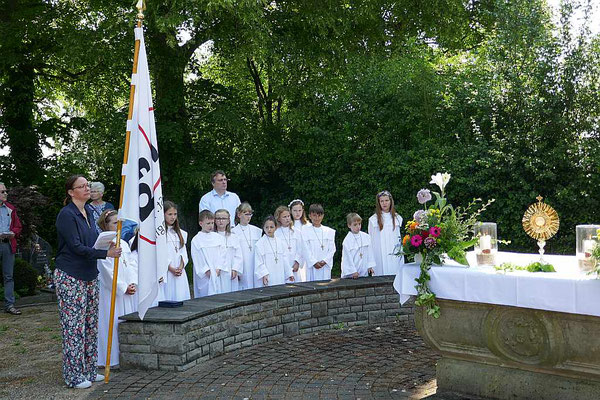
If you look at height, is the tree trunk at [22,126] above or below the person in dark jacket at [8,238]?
above

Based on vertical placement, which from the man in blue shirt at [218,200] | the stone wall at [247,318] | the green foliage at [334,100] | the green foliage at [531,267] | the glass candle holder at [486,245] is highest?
the green foliage at [334,100]

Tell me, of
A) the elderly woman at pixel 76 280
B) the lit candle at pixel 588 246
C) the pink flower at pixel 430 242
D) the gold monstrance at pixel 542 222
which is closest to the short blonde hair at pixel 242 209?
the elderly woman at pixel 76 280

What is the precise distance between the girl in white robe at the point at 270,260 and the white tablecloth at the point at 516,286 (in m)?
3.41

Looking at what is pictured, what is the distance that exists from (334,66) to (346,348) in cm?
936

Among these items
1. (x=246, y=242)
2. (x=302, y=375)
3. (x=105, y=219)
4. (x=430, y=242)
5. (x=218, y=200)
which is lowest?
(x=302, y=375)

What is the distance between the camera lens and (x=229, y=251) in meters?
9.41

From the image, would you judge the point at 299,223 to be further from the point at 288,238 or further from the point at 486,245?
the point at 486,245

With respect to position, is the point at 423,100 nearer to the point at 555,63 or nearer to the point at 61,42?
the point at 555,63

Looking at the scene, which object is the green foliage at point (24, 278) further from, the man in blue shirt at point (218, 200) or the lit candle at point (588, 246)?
the lit candle at point (588, 246)

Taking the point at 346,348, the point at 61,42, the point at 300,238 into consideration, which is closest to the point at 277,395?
the point at 346,348

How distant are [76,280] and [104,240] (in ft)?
1.53

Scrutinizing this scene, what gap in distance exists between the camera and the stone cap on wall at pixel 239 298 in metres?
7.14

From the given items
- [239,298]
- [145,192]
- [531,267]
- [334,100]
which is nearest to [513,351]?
[531,267]

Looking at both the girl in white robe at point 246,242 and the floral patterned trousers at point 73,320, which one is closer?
the floral patterned trousers at point 73,320
